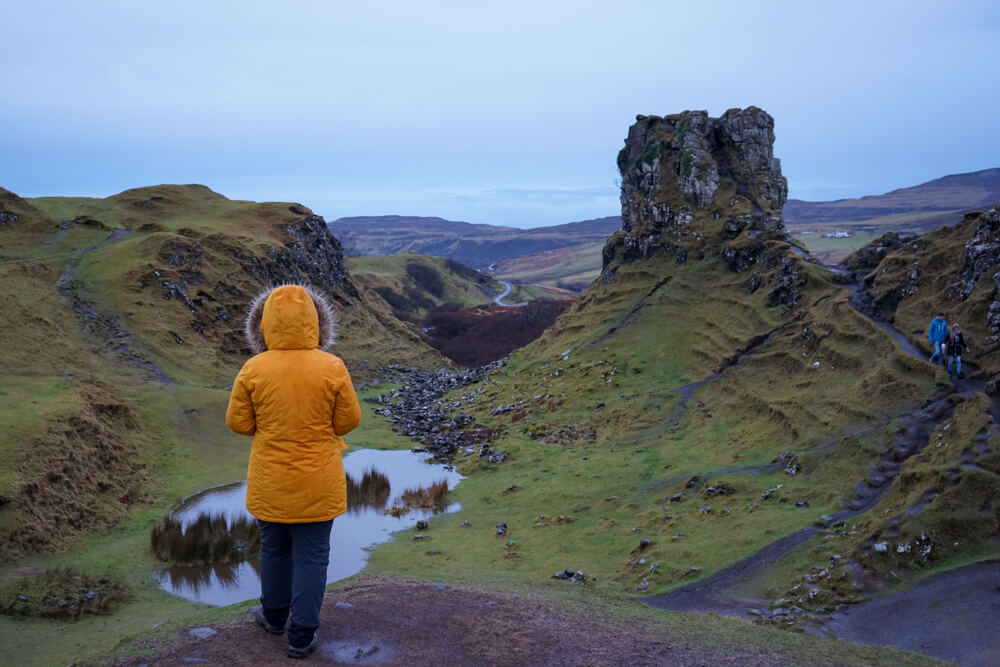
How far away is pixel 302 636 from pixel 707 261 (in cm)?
3820

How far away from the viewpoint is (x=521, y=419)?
3725cm

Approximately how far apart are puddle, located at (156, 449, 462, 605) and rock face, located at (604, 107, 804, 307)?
21.5 m

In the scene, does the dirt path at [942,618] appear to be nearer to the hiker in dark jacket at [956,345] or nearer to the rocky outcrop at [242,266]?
the hiker in dark jacket at [956,345]

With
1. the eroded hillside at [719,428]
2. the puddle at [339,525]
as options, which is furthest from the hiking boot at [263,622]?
the eroded hillside at [719,428]

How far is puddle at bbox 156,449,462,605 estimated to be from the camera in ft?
55.1

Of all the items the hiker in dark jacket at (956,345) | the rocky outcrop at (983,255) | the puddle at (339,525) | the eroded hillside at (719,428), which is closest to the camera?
the eroded hillside at (719,428)

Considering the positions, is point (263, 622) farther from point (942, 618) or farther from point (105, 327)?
point (105, 327)

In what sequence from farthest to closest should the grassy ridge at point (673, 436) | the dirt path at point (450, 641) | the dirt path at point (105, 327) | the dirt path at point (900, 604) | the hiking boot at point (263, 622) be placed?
the dirt path at point (105, 327), the grassy ridge at point (673, 436), the dirt path at point (900, 604), the hiking boot at point (263, 622), the dirt path at point (450, 641)

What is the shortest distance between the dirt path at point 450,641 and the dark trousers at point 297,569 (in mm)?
440

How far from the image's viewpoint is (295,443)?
8.35 metres

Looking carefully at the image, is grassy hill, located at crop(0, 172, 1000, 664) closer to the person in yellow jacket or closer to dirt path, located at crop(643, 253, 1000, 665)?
dirt path, located at crop(643, 253, 1000, 665)

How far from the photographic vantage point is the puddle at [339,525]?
16.8 m

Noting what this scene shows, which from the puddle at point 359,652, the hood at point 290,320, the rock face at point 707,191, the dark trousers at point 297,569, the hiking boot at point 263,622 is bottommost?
the puddle at point 359,652

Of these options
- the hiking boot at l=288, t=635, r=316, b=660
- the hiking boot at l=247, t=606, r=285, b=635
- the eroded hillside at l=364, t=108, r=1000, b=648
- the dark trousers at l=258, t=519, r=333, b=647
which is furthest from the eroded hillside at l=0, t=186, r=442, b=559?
the hiking boot at l=288, t=635, r=316, b=660
